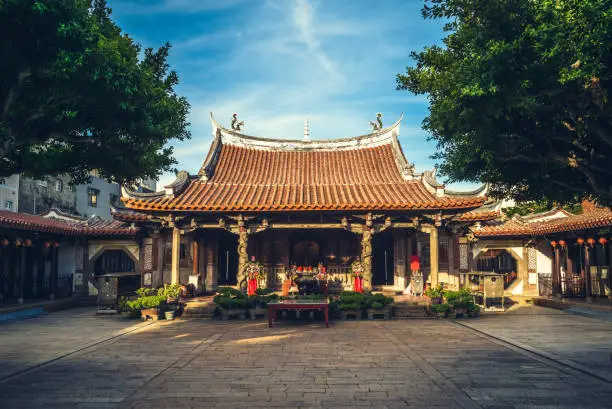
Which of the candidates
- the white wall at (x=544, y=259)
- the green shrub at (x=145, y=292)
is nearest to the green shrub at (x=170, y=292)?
the green shrub at (x=145, y=292)

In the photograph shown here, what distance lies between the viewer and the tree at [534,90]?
550 centimetres

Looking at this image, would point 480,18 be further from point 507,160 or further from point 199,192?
point 199,192

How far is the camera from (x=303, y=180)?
624 inches

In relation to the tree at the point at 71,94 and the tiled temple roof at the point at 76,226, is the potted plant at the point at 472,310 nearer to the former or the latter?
the tree at the point at 71,94

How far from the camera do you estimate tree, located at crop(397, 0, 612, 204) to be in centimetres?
550

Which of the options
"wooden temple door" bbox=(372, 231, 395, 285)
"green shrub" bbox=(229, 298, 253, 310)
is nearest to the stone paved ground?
"green shrub" bbox=(229, 298, 253, 310)

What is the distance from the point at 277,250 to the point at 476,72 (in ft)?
36.0

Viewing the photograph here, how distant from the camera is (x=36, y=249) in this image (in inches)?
651

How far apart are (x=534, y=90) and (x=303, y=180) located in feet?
33.8

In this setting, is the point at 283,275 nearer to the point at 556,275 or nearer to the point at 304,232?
the point at 304,232

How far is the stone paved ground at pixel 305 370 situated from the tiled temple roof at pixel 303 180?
12.1 ft

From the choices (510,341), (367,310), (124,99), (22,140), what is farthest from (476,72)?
(367,310)

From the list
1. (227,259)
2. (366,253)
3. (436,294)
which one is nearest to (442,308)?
(436,294)

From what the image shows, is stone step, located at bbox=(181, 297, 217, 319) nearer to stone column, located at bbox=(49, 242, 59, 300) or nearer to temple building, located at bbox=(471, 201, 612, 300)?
stone column, located at bbox=(49, 242, 59, 300)
